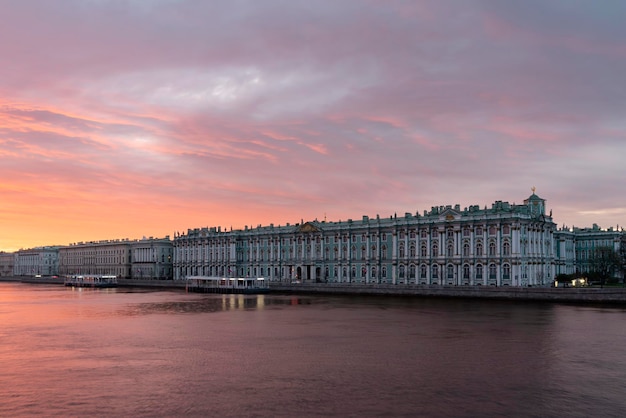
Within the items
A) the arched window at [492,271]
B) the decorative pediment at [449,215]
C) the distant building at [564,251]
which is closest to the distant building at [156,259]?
the decorative pediment at [449,215]

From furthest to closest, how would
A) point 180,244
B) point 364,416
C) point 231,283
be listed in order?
point 180,244 < point 231,283 < point 364,416

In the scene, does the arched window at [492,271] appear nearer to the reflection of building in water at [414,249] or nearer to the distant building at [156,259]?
the reflection of building in water at [414,249]

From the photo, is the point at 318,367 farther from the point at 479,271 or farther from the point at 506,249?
the point at 479,271

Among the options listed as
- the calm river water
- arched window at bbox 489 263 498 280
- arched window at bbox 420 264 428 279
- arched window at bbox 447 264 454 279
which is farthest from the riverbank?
the calm river water

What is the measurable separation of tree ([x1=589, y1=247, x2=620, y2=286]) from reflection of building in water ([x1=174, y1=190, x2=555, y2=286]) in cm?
1504

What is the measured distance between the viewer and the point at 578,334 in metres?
46.5

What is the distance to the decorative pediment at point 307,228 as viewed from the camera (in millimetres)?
126062

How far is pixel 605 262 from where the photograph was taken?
11481 centimetres

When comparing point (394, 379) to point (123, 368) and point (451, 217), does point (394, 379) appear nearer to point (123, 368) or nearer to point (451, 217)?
point (123, 368)

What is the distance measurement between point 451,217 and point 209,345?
66408 millimetres

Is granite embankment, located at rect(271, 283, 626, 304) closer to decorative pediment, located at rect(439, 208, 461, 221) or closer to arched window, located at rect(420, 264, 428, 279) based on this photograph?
arched window, located at rect(420, 264, 428, 279)

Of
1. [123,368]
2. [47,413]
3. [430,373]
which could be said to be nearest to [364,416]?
[430,373]

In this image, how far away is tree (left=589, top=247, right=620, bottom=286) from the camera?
11194cm

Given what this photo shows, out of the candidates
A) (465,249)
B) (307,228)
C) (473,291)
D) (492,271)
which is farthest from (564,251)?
(307,228)
